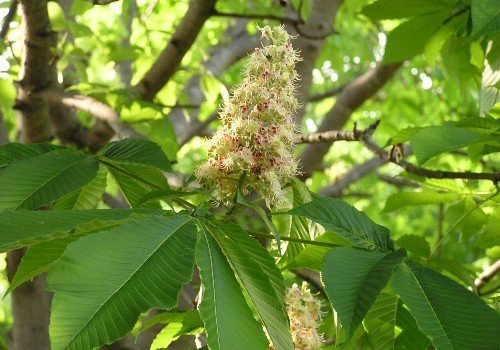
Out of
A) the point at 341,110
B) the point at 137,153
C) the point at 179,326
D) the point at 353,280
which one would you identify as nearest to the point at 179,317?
the point at 179,326

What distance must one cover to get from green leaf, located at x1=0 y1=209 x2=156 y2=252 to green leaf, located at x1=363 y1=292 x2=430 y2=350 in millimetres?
563

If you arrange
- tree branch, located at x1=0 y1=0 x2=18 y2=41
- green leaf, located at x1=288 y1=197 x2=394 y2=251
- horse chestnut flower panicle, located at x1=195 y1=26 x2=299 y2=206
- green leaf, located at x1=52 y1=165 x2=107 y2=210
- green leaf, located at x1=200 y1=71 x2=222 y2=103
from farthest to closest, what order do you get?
green leaf, located at x1=200 y1=71 x2=222 y2=103 → tree branch, located at x1=0 y1=0 x2=18 y2=41 → green leaf, located at x1=52 y1=165 x2=107 y2=210 → horse chestnut flower panicle, located at x1=195 y1=26 x2=299 y2=206 → green leaf, located at x1=288 y1=197 x2=394 y2=251

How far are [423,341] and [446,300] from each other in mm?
434

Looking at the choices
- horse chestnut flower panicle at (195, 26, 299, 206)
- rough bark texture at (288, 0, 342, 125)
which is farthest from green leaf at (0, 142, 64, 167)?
rough bark texture at (288, 0, 342, 125)

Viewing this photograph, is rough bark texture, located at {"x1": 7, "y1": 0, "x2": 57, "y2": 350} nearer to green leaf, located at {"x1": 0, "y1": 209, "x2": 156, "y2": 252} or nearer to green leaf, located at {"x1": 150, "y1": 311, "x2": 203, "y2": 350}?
green leaf, located at {"x1": 150, "y1": 311, "x2": 203, "y2": 350}

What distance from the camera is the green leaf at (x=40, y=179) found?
1.06 m

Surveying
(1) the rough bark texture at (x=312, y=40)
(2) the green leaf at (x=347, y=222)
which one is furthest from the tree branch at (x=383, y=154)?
(1) the rough bark texture at (x=312, y=40)

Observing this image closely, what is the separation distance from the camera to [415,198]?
6.15ft

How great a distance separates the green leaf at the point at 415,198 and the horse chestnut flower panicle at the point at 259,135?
2.34 ft

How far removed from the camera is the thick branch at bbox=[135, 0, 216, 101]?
213cm

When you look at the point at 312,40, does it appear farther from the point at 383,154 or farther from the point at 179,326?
the point at 179,326

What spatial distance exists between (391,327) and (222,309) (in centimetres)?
58

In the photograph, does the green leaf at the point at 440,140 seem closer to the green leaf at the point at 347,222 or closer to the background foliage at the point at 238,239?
the background foliage at the point at 238,239

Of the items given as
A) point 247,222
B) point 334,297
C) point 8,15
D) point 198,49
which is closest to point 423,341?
point 334,297
